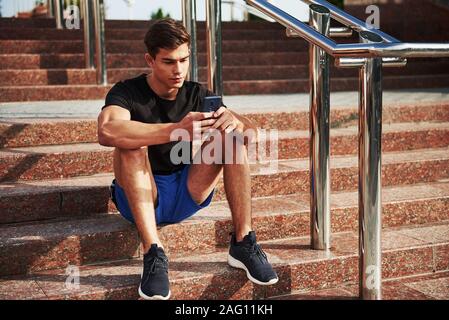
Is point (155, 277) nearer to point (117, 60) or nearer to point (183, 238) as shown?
point (183, 238)

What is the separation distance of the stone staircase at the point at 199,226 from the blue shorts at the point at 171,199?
63 millimetres

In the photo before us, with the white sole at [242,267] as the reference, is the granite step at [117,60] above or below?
above

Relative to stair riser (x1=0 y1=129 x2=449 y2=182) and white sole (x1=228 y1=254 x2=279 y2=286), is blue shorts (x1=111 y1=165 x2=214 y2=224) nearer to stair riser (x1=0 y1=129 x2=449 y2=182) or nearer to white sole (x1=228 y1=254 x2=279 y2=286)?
white sole (x1=228 y1=254 x2=279 y2=286)

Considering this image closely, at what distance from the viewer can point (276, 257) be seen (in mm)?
2768

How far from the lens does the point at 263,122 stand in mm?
3916

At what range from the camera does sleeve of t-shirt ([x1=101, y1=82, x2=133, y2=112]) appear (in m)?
2.63

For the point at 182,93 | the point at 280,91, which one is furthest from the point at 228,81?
the point at 182,93

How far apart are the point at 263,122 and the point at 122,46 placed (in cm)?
270

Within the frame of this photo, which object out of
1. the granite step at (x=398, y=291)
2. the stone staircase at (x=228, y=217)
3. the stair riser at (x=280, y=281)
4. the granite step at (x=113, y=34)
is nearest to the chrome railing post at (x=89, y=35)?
the stone staircase at (x=228, y=217)

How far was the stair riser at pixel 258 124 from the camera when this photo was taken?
3.36m

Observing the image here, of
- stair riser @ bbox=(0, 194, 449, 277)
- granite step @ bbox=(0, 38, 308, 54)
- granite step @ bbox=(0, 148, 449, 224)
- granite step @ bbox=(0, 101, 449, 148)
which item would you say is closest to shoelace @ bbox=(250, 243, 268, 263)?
stair riser @ bbox=(0, 194, 449, 277)

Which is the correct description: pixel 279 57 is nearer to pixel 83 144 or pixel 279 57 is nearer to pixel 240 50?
pixel 240 50

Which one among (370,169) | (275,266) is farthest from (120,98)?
(370,169)

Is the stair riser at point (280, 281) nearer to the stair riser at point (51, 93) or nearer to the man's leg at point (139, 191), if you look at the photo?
the man's leg at point (139, 191)
